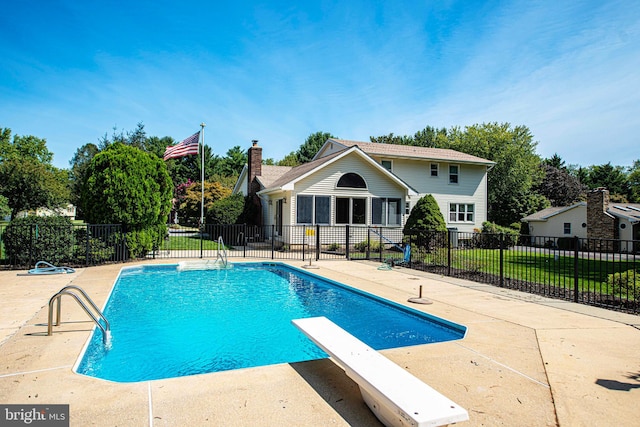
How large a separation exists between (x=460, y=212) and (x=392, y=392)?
2570 centimetres

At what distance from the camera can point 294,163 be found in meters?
55.1

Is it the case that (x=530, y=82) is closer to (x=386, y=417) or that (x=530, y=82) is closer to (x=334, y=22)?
(x=334, y=22)

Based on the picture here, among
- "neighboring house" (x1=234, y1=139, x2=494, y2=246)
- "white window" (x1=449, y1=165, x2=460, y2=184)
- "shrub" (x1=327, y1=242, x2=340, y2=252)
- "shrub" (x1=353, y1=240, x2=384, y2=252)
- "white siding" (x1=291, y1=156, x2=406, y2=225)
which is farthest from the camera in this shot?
"white window" (x1=449, y1=165, x2=460, y2=184)

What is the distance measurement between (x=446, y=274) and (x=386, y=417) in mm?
9457

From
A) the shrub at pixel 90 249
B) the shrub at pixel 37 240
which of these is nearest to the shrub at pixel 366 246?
the shrub at pixel 90 249

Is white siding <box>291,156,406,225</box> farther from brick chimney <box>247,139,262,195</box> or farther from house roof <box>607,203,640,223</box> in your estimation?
house roof <box>607,203,640,223</box>

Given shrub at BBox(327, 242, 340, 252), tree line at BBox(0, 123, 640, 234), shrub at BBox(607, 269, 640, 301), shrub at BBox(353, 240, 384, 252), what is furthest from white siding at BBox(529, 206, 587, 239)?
shrub at BBox(607, 269, 640, 301)

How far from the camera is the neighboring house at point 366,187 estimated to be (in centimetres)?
1977

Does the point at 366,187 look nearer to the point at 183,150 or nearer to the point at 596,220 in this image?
the point at 183,150

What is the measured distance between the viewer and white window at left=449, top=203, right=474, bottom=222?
85.9ft

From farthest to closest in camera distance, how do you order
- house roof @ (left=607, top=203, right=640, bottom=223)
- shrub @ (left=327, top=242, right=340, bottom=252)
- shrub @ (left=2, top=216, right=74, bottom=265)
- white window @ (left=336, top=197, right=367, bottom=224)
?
house roof @ (left=607, top=203, right=640, bottom=223) < white window @ (left=336, top=197, right=367, bottom=224) < shrub @ (left=327, top=242, right=340, bottom=252) < shrub @ (left=2, top=216, right=74, bottom=265)

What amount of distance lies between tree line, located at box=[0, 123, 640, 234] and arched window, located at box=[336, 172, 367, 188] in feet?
24.0

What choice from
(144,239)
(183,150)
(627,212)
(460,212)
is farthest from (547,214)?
(144,239)

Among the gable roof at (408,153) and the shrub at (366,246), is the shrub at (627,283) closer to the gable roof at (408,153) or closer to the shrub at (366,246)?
the shrub at (366,246)
